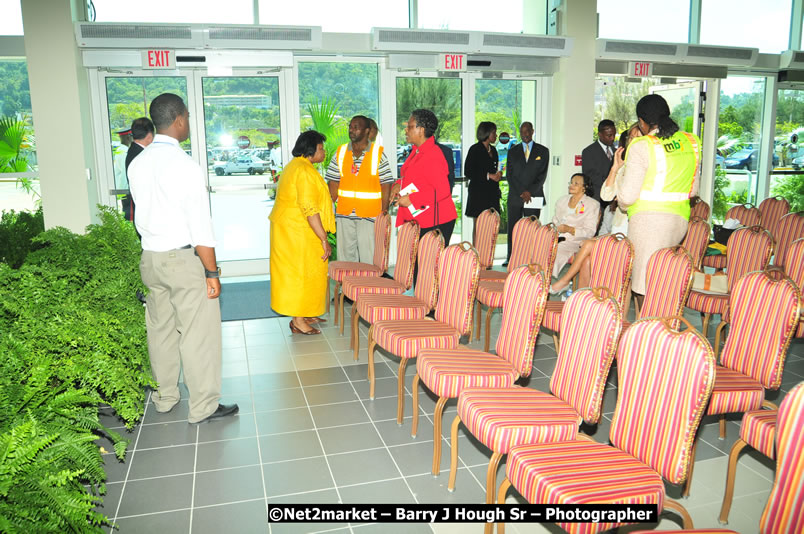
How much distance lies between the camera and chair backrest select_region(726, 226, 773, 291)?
436cm

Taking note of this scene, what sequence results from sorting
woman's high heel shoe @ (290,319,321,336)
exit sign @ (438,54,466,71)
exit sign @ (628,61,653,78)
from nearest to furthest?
woman's high heel shoe @ (290,319,321,336) → exit sign @ (438,54,466,71) → exit sign @ (628,61,653,78)

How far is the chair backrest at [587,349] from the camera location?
96.8 inches

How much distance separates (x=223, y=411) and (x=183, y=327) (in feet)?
2.01

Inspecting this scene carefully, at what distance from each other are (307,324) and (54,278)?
2.67m

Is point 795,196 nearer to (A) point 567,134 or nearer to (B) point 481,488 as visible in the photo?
Answer: (A) point 567,134

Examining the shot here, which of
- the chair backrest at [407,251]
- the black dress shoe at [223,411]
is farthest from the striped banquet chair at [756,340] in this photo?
the black dress shoe at [223,411]

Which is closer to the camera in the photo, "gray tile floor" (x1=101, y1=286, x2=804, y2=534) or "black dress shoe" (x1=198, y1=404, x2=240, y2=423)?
"gray tile floor" (x1=101, y1=286, x2=804, y2=534)

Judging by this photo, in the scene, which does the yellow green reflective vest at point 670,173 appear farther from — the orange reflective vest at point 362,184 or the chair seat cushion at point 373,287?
the orange reflective vest at point 362,184

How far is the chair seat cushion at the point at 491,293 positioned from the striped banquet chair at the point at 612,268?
47 cm

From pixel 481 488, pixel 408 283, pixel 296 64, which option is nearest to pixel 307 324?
pixel 408 283

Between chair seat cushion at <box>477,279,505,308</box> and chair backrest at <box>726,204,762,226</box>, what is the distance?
2795 millimetres

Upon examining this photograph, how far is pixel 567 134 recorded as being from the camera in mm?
8453

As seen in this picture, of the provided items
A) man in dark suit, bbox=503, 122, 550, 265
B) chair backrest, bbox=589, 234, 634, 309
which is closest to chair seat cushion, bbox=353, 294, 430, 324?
chair backrest, bbox=589, 234, 634, 309

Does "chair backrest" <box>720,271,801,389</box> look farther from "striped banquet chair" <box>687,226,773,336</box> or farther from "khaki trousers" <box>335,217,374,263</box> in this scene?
"khaki trousers" <box>335,217,374,263</box>
